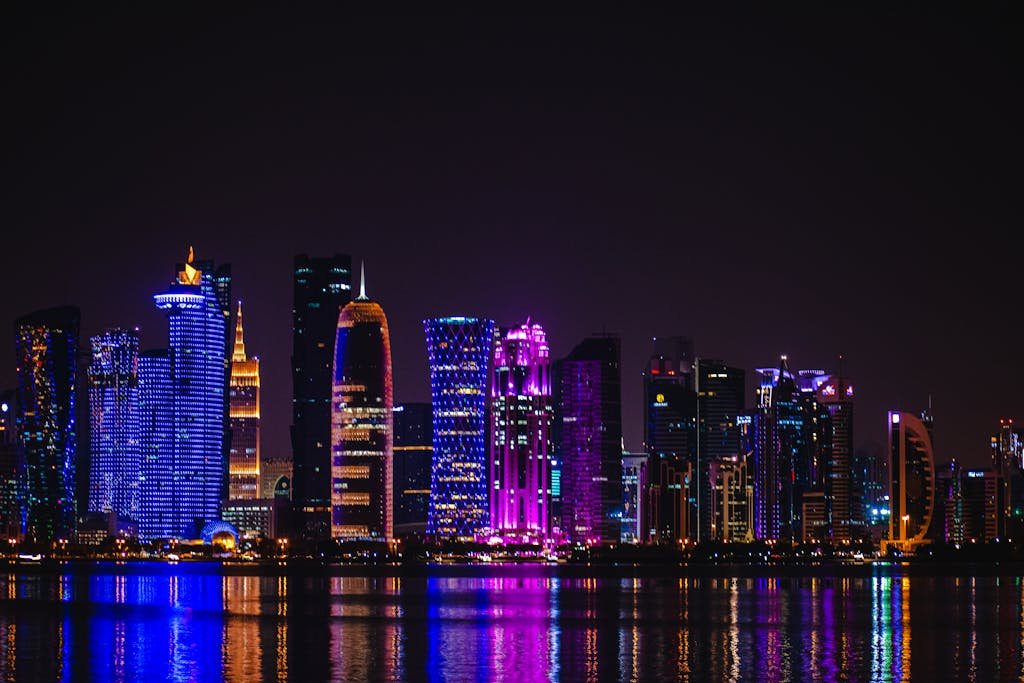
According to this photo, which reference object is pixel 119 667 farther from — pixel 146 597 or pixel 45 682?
pixel 146 597

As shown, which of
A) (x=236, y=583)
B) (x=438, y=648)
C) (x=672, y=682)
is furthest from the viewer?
(x=236, y=583)

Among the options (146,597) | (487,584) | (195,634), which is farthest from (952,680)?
(487,584)

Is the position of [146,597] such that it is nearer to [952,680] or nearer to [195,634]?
[195,634]

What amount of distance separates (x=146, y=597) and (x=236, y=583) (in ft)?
128

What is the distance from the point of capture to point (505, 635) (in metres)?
→ 106

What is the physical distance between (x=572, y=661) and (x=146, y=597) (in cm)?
7702

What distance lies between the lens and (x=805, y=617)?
124812 mm

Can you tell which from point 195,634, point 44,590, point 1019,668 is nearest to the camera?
point 1019,668

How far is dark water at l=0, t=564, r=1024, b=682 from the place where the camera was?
83.1 metres

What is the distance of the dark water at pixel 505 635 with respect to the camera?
273ft

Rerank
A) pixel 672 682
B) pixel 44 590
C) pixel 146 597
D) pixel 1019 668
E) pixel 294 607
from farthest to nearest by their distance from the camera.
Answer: pixel 44 590 < pixel 146 597 < pixel 294 607 < pixel 1019 668 < pixel 672 682

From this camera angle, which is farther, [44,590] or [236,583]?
[236,583]

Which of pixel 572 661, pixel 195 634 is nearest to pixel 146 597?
pixel 195 634

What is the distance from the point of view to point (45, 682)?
7838 cm
